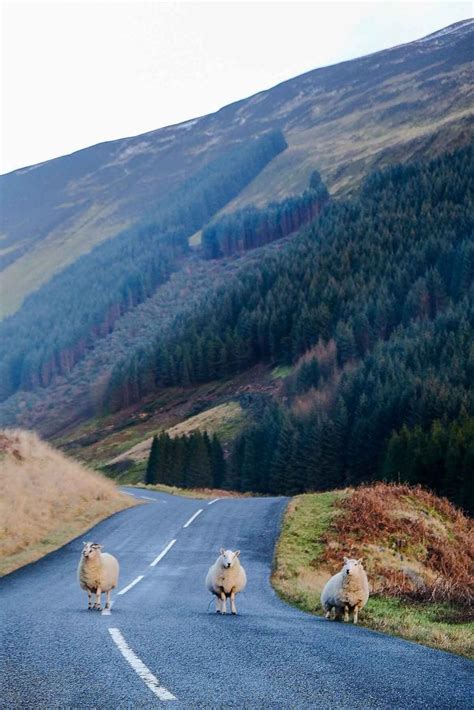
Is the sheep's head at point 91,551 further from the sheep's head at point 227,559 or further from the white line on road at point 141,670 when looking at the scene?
the white line on road at point 141,670

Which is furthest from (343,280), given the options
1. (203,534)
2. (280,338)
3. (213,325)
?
(203,534)

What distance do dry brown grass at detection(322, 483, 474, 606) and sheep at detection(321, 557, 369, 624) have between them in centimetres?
590

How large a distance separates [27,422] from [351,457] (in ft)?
372

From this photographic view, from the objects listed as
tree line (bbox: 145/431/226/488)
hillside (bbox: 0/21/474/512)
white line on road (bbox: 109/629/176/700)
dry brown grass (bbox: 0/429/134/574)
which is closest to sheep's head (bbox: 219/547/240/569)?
white line on road (bbox: 109/629/176/700)

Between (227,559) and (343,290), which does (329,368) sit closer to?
(343,290)

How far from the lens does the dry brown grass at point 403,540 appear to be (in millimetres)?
25812

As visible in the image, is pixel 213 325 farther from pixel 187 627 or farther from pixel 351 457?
pixel 187 627

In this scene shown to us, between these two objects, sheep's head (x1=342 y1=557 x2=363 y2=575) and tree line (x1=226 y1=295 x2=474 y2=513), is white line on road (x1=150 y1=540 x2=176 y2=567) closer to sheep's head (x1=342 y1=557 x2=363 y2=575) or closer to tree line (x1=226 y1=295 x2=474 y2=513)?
sheep's head (x1=342 y1=557 x2=363 y2=575)

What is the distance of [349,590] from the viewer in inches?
634

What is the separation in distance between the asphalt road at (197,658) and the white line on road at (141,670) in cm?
2

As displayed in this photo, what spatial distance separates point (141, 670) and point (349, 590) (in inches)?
285

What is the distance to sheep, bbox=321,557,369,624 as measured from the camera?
1587 centimetres

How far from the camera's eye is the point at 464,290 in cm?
12169

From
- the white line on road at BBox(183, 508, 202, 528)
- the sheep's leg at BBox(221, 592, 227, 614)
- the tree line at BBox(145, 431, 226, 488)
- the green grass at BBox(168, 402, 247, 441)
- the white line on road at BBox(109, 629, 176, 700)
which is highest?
the white line on road at BBox(109, 629, 176, 700)
